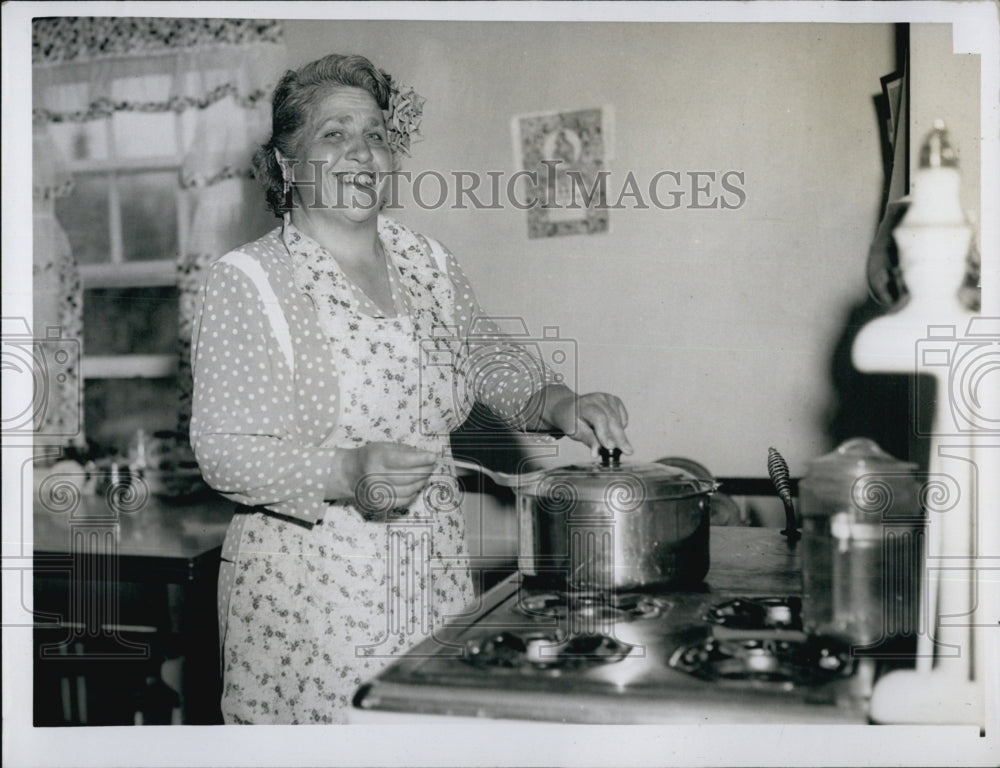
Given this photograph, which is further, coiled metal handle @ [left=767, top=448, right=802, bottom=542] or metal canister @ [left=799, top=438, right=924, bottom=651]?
coiled metal handle @ [left=767, top=448, right=802, bottom=542]

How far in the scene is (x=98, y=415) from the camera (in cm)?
178

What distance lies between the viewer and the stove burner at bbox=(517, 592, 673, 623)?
103 cm

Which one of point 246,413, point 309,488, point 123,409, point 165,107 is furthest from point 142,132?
point 309,488

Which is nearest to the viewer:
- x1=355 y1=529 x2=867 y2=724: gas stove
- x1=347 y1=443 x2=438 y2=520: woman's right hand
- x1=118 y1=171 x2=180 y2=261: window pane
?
x1=355 y1=529 x2=867 y2=724: gas stove

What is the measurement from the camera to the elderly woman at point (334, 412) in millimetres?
1226

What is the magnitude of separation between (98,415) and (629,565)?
3.86 feet

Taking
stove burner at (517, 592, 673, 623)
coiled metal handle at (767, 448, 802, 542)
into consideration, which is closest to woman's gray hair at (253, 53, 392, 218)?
stove burner at (517, 592, 673, 623)

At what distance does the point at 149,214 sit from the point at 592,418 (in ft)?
3.21

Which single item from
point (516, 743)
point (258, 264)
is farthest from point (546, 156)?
point (516, 743)

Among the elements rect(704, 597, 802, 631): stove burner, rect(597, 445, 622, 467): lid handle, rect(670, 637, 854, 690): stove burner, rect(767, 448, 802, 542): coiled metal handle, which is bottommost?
rect(670, 637, 854, 690): stove burner

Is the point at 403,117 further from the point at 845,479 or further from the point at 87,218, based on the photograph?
the point at 845,479

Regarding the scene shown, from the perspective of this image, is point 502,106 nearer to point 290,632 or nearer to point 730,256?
point 730,256

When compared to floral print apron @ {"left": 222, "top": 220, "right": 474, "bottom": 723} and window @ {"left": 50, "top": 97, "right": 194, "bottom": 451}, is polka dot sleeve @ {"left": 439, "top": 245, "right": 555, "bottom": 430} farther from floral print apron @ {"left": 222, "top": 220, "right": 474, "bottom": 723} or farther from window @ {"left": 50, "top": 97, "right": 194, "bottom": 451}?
window @ {"left": 50, "top": 97, "right": 194, "bottom": 451}

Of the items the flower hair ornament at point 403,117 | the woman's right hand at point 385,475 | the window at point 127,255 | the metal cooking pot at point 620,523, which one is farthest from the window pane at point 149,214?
the metal cooking pot at point 620,523
